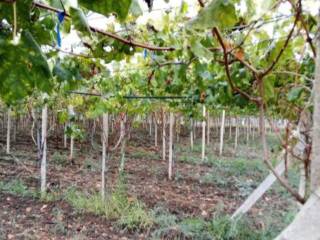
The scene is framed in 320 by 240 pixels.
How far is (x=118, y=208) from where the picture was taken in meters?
5.61

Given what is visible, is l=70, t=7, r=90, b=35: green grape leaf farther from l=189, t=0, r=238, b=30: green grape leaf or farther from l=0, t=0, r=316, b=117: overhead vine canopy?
l=189, t=0, r=238, b=30: green grape leaf

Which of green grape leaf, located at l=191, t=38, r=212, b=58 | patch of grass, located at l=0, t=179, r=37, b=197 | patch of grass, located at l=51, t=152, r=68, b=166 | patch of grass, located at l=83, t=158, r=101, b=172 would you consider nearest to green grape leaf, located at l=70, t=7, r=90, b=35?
green grape leaf, located at l=191, t=38, r=212, b=58

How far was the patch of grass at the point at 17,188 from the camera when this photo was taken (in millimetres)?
6346

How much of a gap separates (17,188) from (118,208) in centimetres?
198

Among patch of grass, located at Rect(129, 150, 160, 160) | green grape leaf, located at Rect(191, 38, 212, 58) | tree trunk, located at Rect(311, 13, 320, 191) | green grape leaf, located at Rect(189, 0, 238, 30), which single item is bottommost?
patch of grass, located at Rect(129, 150, 160, 160)

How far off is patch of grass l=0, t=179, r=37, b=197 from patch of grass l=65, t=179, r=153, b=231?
64cm

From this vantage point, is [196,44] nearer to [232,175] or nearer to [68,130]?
[68,130]

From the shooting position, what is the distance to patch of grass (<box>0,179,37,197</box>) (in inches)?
250

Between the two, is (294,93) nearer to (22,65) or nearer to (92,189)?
(22,65)

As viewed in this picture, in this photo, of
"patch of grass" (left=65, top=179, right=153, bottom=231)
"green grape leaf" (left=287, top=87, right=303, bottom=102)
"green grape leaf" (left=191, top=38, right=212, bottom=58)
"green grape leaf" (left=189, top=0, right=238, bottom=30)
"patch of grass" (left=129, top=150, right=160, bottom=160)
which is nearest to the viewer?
"green grape leaf" (left=189, top=0, right=238, bottom=30)

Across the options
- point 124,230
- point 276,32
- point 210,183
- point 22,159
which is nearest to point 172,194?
point 210,183

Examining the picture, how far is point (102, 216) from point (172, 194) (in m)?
1.79

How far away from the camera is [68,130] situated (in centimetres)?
651

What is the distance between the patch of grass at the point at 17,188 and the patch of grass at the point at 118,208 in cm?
64
